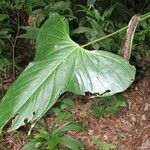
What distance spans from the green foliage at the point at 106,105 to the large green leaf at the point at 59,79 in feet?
6.07

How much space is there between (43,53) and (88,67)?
0.59 feet

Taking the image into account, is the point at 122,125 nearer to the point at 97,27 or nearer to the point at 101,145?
the point at 101,145

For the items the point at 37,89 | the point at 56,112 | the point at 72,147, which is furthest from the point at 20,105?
the point at 56,112

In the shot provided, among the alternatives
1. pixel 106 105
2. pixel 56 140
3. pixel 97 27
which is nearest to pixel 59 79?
pixel 56 140

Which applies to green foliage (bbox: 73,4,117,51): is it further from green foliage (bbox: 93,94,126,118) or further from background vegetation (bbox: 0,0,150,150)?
green foliage (bbox: 93,94,126,118)

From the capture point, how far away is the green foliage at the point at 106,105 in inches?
116

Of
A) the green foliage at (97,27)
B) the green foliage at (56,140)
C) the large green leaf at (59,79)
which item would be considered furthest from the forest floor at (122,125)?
the large green leaf at (59,79)

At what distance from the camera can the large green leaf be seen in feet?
3.22

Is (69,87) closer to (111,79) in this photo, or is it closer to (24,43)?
(111,79)

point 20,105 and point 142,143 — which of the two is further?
point 142,143

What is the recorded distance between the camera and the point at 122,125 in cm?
301

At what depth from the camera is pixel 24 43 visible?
332 cm

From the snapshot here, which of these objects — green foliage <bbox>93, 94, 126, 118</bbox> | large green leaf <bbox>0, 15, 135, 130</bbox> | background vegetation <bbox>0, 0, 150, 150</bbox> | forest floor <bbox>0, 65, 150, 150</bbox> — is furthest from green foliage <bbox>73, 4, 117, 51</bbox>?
large green leaf <bbox>0, 15, 135, 130</bbox>

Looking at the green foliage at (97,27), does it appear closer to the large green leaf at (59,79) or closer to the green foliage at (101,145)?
the green foliage at (101,145)
